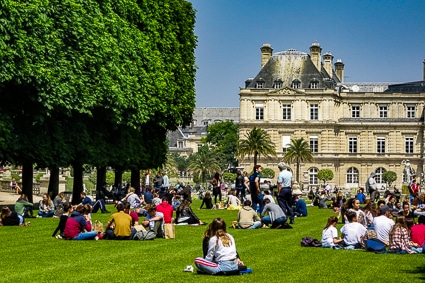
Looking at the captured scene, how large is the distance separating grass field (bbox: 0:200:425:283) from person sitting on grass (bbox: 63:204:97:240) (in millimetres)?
389

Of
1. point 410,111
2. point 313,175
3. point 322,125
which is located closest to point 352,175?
point 313,175

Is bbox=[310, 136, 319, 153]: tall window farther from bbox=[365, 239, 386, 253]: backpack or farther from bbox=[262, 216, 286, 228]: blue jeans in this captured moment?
bbox=[365, 239, 386, 253]: backpack

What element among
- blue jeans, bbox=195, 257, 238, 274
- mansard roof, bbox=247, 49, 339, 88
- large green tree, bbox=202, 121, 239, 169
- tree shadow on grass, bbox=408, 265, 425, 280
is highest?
mansard roof, bbox=247, 49, 339, 88

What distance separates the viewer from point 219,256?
1850 cm

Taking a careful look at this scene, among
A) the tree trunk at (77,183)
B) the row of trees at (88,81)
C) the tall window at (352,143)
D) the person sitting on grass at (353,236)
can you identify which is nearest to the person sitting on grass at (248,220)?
the person sitting on grass at (353,236)

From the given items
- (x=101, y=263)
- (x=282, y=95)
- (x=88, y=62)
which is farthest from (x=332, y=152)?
(x=101, y=263)

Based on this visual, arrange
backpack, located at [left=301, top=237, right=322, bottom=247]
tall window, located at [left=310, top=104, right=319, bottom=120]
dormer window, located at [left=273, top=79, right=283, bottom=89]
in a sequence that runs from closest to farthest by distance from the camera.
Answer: backpack, located at [left=301, top=237, right=322, bottom=247] → tall window, located at [left=310, top=104, right=319, bottom=120] → dormer window, located at [left=273, top=79, right=283, bottom=89]

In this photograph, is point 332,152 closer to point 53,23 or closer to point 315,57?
A: point 315,57

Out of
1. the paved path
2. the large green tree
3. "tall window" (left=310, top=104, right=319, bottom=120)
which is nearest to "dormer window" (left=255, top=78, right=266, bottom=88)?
"tall window" (left=310, top=104, right=319, bottom=120)

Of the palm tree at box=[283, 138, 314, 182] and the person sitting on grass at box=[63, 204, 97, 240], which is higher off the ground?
the palm tree at box=[283, 138, 314, 182]

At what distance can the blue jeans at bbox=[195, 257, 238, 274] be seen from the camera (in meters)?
18.4

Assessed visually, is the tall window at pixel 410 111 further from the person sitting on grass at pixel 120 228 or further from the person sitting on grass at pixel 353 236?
the person sitting on grass at pixel 353 236

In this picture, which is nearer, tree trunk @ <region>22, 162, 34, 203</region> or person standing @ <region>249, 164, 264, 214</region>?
person standing @ <region>249, 164, 264, 214</region>

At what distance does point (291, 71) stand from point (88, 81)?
2822 inches
